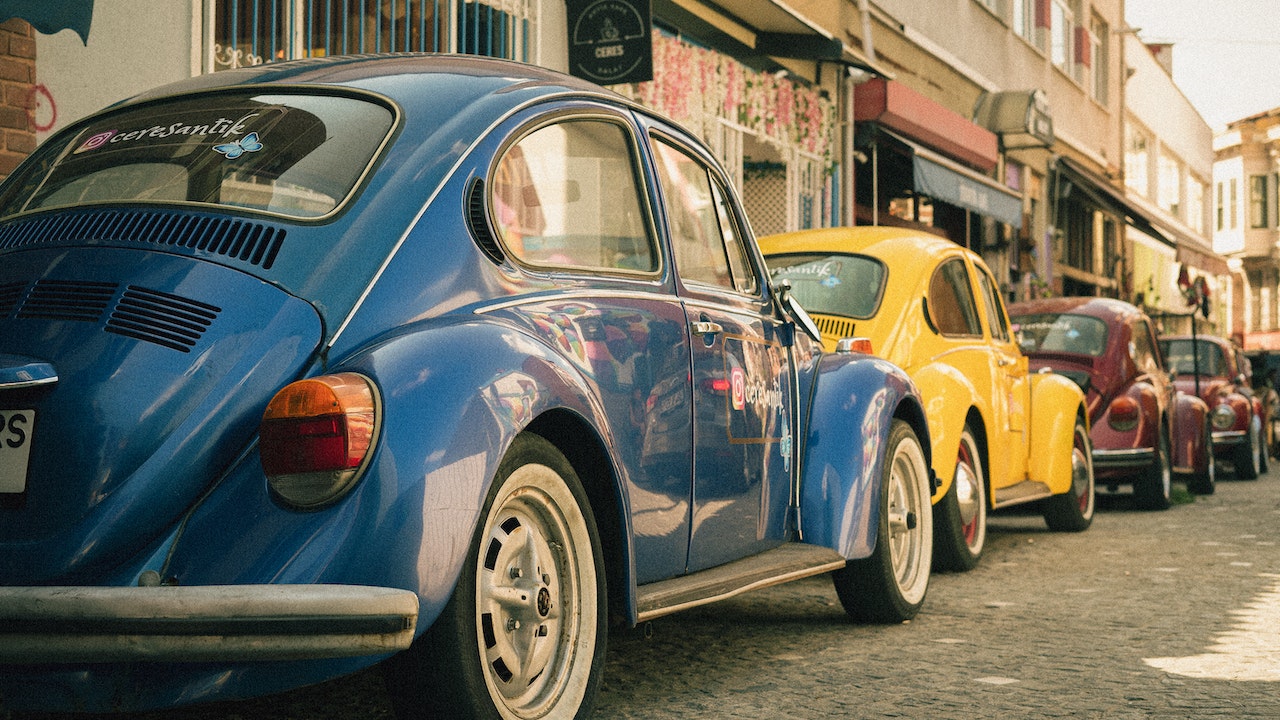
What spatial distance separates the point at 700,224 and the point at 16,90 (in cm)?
374

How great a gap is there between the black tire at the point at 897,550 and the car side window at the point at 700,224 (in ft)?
3.34

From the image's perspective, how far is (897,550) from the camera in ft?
19.6

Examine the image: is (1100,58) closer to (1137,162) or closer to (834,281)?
(1137,162)

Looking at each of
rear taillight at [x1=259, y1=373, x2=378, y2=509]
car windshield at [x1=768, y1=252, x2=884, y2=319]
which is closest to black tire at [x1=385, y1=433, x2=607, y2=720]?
rear taillight at [x1=259, y1=373, x2=378, y2=509]

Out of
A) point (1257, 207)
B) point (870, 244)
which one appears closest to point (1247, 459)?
point (870, 244)

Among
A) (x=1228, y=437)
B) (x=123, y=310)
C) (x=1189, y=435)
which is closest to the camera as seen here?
(x=123, y=310)

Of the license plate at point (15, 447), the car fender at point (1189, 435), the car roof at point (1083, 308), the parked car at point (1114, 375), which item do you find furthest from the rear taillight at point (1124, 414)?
the license plate at point (15, 447)

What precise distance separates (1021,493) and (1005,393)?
59 cm

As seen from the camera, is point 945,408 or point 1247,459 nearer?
point 945,408

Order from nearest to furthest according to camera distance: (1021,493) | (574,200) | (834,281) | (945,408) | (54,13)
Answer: (574,200) → (54,13) → (945,408) → (834,281) → (1021,493)

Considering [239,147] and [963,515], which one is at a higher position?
[239,147]

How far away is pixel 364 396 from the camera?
3.00 meters

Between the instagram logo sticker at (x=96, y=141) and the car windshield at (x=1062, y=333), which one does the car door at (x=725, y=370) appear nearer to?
the instagram logo sticker at (x=96, y=141)

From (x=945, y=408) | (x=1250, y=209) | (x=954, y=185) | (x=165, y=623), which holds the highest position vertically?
(x=1250, y=209)
